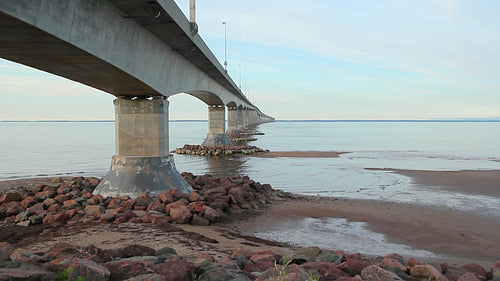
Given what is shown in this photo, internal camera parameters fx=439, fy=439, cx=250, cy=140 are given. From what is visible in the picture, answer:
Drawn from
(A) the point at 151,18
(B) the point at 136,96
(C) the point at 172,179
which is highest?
(A) the point at 151,18

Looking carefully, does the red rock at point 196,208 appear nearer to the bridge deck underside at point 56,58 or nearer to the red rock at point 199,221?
the red rock at point 199,221

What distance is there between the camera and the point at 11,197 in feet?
44.0

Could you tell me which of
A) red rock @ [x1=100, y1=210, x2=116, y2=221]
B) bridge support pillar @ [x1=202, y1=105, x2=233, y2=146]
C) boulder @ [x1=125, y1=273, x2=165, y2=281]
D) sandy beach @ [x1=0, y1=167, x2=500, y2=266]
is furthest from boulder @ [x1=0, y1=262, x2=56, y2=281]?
bridge support pillar @ [x1=202, y1=105, x2=233, y2=146]

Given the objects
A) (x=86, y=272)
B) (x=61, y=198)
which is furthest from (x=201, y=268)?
(x=61, y=198)

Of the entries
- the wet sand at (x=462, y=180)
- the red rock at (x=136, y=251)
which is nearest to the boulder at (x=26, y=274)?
the red rock at (x=136, y=251)

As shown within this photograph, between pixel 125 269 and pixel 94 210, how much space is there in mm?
6770

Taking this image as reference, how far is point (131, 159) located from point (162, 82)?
2.77 meters

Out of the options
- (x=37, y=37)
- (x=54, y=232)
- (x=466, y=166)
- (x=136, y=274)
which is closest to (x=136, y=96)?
(x=54, y=232)

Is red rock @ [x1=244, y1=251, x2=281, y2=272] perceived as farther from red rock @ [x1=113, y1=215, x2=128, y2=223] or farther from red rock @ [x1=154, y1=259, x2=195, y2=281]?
red rock @ [x1=113, y1=215, x2=128, y2=223]

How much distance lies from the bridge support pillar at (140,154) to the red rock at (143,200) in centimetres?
67

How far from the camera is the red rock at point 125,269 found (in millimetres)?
5527

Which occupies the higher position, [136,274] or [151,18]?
[151,18]

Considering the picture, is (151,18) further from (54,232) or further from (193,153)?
(193,153)

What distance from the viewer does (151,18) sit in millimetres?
11195
